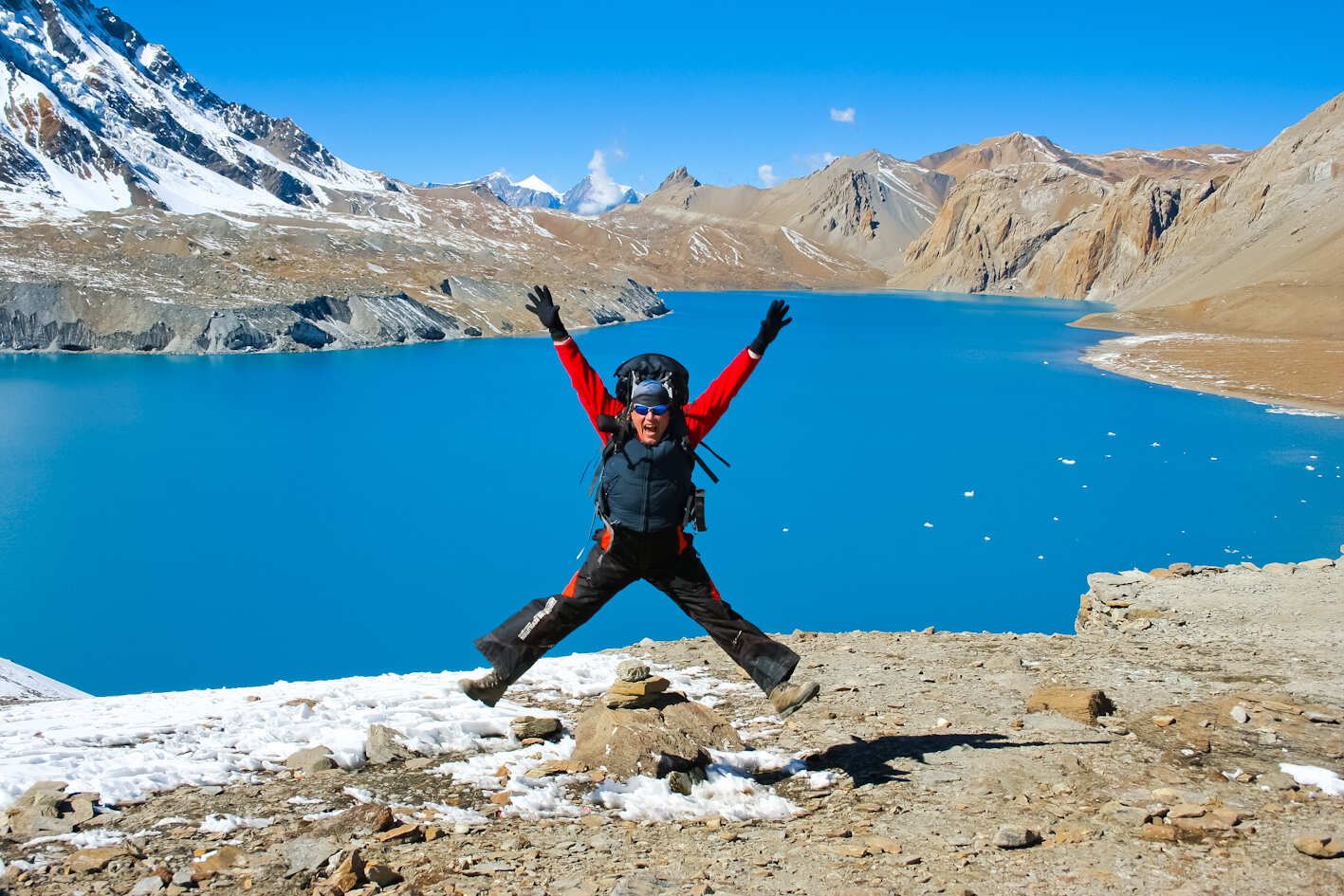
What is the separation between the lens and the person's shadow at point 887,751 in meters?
5.34

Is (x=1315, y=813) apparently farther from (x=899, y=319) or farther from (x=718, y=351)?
(x=899, y=319)

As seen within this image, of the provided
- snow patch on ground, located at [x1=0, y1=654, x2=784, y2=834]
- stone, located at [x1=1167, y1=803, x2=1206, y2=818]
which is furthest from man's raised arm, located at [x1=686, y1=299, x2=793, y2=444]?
stone, located at [x1=1167, y1=803, x2=1206, y2=818]

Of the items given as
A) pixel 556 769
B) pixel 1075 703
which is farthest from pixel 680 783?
pixel 1075 703

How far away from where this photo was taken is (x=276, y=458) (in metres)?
29.0

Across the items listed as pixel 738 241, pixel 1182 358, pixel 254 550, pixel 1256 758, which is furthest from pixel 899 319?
pixel 738 241

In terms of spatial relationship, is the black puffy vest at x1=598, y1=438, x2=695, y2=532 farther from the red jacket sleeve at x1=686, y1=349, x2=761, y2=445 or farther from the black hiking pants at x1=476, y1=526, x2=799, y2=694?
the red jacket sleeve at x1=686, y1=349, x2=761, y2=445

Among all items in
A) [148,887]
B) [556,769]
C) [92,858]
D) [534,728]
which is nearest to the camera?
[148,887]

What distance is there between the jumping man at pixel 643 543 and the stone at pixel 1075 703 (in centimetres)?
212

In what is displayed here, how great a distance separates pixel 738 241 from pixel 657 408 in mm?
186233

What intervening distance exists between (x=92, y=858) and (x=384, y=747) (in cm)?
173

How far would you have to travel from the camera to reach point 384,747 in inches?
216

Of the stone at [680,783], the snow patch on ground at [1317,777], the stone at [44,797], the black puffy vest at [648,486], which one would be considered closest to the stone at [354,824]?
the stone at [44,797]

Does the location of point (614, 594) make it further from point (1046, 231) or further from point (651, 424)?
point (1046, 231)

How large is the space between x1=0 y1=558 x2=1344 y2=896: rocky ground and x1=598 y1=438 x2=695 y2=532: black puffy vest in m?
1.54
